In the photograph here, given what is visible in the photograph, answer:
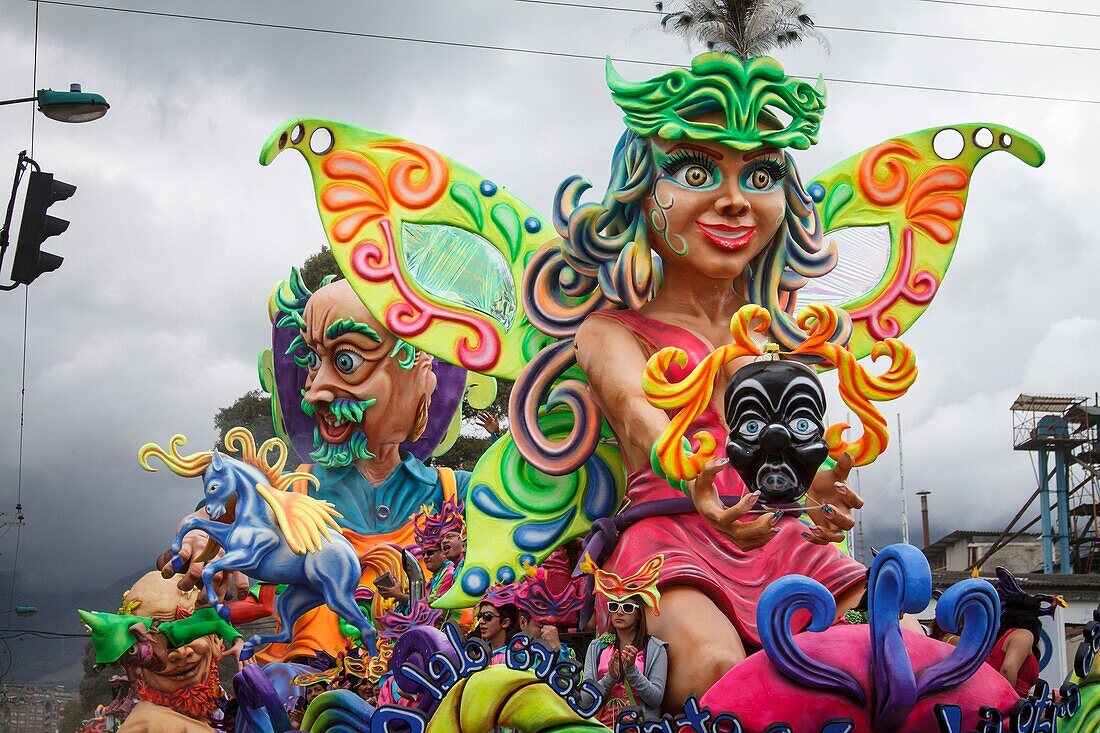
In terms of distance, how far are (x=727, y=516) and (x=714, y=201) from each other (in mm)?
1496

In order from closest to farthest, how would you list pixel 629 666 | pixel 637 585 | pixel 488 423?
pixel 629 666, pixel 637 585, pixel 488 423

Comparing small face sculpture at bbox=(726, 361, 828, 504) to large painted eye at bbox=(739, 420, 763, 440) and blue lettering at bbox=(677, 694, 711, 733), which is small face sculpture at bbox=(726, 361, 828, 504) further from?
blue lettering at bbox=(677, 694, 711, 733)

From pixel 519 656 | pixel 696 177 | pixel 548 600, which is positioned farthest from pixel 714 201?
pixel 519 656

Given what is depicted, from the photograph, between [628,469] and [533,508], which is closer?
[628,469]

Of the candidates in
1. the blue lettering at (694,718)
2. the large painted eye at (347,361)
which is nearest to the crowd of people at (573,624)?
the blue lettering at (694,718)

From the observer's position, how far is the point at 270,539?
7582 millimetres

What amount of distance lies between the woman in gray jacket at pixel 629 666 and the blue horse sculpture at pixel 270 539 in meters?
2.22

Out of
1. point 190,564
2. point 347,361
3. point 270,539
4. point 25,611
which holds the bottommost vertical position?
point 25,611

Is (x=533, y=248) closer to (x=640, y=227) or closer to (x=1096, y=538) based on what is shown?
(x=640, y=227)

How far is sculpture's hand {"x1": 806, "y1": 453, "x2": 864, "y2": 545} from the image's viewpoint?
17.0 feet

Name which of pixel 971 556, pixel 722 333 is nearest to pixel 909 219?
pixel 722 333

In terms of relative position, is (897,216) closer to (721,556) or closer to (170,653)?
(721,556)

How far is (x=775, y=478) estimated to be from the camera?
198 inches

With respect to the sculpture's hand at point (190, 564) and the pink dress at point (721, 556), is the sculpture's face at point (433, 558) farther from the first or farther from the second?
the pink dress at point (721, 556)
